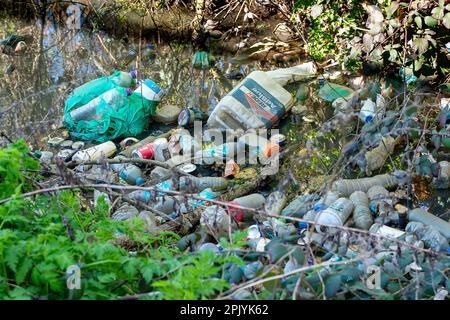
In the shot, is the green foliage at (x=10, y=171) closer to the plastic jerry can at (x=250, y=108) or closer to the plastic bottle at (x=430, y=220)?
the plastic bottle at (x=430, y=220)

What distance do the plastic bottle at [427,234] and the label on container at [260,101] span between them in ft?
4.32

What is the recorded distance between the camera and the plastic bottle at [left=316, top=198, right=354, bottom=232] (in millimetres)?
3004

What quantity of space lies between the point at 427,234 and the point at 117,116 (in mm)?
2046

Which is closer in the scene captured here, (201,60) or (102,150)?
(102,150)

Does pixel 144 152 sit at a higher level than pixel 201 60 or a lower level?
lower

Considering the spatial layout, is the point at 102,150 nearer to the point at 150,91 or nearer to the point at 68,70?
the point at 150,91

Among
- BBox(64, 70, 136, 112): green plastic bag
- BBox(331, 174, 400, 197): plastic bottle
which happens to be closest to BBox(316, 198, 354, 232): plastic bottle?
BBox(331, 174, 400, 197): plastic bottle

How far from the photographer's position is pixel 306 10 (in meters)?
4.83

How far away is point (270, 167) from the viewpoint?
355cm

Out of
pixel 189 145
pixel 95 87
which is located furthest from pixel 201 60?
pixel 189 145

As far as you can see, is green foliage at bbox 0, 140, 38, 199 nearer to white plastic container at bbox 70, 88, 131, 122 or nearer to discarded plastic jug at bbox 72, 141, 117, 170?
discarded plastic jug at bbox 72, 141, 117, 170

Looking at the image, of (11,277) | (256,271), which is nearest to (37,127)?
(11,277)

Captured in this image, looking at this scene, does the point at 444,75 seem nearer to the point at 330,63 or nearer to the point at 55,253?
the point at 330,63

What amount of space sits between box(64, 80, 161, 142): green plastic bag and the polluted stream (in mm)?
61
